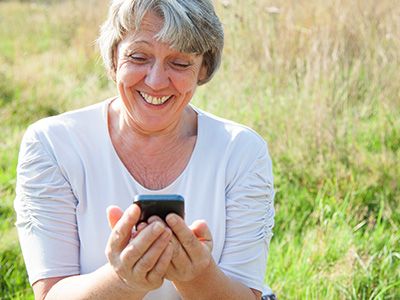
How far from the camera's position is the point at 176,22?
7.42 ft

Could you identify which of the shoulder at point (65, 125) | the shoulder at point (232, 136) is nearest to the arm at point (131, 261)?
the shoulder at point (65, 125)

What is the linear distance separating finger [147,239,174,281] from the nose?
Result: 60 cm

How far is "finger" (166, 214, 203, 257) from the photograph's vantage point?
5.89 ft

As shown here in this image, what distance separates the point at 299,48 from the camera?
4.81 m

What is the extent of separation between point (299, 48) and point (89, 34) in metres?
2.66

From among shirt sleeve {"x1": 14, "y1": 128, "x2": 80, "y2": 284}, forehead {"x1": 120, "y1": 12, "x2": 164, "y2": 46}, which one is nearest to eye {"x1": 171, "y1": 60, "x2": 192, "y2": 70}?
forehead {"x1": 120, "y1": 12, "x2": 164, "y2": 46}

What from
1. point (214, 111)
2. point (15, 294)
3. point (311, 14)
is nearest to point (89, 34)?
point (311, 14)

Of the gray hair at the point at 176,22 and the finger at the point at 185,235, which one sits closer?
the finger at the point at 185,235

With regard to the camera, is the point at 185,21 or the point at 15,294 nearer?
the point at 185,21

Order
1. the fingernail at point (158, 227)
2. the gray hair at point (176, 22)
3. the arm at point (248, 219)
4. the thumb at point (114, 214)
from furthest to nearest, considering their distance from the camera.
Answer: the arm at point (248, 219)
the gray hair at point (176, 22)
the thumb at point (114, 214)
the fingernail at point (158, 227)

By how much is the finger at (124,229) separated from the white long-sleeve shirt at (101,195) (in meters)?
0.51

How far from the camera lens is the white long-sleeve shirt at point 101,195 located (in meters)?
2.32

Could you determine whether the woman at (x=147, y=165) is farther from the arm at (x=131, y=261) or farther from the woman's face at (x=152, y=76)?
the arm at (x=131, y=261)

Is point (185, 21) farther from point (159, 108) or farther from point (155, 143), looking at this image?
point (155, 143)
